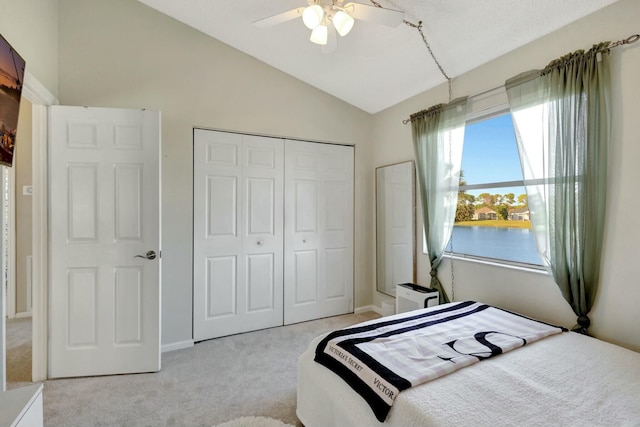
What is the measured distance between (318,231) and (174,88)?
204 centimetres

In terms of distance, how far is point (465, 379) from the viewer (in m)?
1.31

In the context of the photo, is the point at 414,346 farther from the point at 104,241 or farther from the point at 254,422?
the point at 104,241

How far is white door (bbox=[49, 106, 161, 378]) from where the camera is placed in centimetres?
223

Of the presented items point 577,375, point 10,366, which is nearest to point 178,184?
point 10,366

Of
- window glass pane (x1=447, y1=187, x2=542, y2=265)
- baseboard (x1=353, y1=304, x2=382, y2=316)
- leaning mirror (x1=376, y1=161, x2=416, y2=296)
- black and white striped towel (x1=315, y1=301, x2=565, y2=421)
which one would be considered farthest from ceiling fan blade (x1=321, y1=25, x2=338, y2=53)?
baseboard (x1=353, y1=304, x2=382, y2=316)

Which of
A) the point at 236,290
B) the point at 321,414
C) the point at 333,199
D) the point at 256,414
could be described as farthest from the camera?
the point at 333,199

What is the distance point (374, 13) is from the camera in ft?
5.43

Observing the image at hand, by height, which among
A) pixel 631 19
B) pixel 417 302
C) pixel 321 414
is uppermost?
pixel 631 19

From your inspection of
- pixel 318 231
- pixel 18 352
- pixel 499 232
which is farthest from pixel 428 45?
pixel 18 352

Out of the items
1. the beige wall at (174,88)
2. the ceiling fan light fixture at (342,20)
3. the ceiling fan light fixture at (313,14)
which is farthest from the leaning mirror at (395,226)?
the ceiling fan light fixture at (313,14)

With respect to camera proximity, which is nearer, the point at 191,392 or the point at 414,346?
the point at 414,346

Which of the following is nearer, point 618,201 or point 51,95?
point 618,201

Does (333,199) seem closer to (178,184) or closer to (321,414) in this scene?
(178,184)

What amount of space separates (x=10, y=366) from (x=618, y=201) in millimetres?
4482
